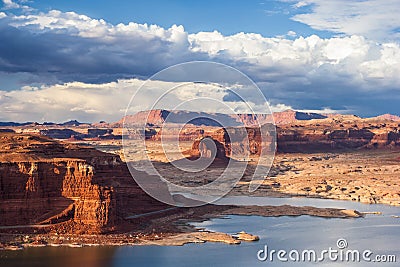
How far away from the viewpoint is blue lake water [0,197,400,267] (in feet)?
162

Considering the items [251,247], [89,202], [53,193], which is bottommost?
[251,247]

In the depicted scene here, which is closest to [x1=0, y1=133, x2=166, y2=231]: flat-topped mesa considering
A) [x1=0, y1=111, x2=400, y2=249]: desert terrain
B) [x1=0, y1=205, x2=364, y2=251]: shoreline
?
[x1=0, y1=111, x2=400, y2=249]: desert terrain

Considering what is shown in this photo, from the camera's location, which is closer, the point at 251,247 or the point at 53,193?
the point at 251,247

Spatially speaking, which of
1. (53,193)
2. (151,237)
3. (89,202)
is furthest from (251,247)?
(53,193)

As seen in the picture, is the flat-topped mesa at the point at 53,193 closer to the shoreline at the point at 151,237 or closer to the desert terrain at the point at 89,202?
the desert terrain at the point at 89,202

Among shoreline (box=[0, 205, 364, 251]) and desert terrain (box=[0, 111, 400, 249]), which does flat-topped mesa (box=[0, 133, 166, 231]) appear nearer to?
desert terrain (box=[0, 111, 400, 249])

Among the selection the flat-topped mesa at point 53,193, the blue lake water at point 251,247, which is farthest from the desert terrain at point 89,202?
the blue lake water at point 251,247

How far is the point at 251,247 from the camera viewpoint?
55.9 meters

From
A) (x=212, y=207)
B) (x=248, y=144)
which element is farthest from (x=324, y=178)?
(x=248, y=144)

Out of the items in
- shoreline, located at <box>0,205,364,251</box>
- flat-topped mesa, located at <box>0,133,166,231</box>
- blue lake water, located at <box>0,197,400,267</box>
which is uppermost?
flat-topped mesa, located at <box>0,133,166,231</box>

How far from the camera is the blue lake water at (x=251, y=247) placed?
162 ft

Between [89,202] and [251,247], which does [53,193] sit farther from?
[251,247]

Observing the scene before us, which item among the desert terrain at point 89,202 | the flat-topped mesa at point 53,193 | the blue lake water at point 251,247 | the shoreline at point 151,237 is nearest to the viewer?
the blue lake water at point 251,247

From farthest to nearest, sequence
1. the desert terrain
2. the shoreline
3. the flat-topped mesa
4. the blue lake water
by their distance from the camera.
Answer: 1. the flat-topped mesa
2. the desert terrain
3. the shoreline
4. the blue lake water
